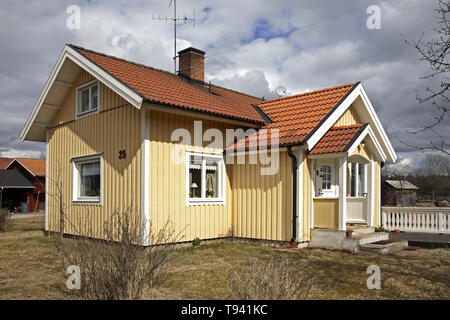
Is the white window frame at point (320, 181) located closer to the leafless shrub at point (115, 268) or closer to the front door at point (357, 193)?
the front door at point (357, 193)

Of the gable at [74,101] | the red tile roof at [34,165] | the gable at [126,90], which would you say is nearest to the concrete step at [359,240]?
the gable at [126,90]

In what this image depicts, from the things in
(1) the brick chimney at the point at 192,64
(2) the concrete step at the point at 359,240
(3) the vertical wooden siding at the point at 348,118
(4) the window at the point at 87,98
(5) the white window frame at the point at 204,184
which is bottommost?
(2) the concrete step at the point at 359,240

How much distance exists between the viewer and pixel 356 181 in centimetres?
1488

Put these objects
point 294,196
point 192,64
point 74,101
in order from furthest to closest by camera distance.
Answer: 1. point 192,64
2. point 74,101
3. point 294,196

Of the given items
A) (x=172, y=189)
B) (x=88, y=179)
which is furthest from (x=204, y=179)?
(x=88, y=179)

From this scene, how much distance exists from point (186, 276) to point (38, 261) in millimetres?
3921

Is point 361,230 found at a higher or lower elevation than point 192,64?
lower

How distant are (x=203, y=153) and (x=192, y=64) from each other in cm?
474

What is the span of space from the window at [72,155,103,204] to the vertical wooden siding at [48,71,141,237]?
0.68 feet

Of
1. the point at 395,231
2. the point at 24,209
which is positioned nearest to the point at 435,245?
the point at 395,231

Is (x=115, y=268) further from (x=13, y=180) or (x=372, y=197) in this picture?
(x=13, y=180)

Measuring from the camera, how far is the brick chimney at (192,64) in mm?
15219

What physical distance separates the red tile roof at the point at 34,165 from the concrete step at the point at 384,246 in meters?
35.8

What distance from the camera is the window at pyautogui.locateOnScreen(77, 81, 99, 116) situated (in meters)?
12.9
